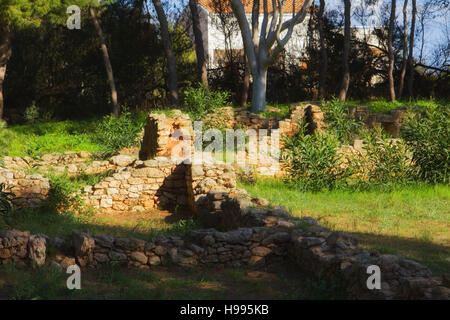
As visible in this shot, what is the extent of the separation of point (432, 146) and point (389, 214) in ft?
10.2

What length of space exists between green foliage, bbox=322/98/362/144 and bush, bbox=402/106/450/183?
329cm

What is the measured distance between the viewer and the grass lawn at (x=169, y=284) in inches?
194

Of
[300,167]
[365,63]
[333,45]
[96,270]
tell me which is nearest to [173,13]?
[333,45]

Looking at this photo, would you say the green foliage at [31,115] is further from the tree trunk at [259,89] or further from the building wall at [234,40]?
the tree trunk at [259,89]

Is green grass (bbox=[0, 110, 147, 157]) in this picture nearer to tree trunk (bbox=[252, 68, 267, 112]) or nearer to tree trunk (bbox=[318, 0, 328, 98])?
tree trunk (bbox=[252, 68, 267, 112])

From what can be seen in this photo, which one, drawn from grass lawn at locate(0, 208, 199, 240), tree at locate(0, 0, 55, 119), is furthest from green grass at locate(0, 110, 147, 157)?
grass lawn at locate(0, 208, 199, 240)

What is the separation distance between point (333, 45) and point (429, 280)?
2214 centimetres

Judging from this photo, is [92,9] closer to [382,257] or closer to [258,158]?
[258,158]

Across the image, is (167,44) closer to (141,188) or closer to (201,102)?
(201,102)

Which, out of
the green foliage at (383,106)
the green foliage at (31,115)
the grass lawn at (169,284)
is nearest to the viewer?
the grass lawn at (169,284)

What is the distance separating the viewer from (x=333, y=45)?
25.0 meters

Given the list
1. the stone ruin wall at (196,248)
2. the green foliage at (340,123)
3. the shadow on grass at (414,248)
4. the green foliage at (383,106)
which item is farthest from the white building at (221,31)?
the stone ruin wall at (196,248)

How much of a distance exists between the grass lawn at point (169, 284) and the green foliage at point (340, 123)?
9.27 meters
